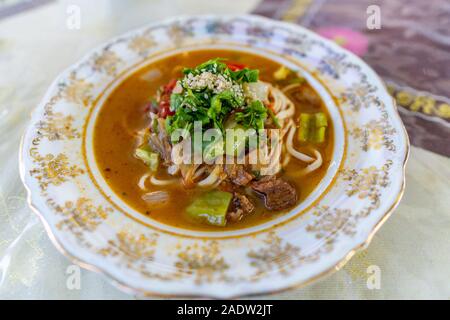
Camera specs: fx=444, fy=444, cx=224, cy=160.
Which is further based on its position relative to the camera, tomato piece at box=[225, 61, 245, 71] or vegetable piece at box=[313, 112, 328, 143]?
tomato piece at box=[225, 61, 245, 71]

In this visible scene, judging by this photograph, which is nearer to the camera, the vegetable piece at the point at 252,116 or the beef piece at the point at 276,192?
the beef piece at the point at 276,192

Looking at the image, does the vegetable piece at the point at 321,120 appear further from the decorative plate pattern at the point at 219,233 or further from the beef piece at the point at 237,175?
the beef piece at the point at 237,175

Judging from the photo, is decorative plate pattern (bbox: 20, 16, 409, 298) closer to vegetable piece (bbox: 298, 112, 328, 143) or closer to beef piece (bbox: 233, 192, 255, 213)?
vegetable piece (bbox: 298, 112, 328, 143)

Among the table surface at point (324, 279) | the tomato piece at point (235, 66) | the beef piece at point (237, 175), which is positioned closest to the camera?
the table surface at point (324, 279)

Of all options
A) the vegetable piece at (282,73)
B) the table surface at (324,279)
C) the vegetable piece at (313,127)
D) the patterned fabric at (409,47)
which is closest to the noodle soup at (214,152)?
the vegetable piece at (313,127)

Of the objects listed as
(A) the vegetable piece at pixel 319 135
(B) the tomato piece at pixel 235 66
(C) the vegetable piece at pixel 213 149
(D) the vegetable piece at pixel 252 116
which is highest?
(B) the tomato piece at pixel 235 66

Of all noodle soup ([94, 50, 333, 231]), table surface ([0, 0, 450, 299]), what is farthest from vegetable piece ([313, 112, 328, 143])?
table surface ([0, 0, 450, 299])

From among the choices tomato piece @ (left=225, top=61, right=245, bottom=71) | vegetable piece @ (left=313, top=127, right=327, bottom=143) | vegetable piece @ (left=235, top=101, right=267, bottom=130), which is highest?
tomato piece @ (left=225, top=61, right=245, bottom=71)

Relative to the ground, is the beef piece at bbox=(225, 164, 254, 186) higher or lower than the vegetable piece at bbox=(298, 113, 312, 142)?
lower
